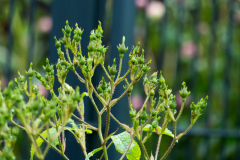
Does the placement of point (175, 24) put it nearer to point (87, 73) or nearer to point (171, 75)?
point (171, 75)

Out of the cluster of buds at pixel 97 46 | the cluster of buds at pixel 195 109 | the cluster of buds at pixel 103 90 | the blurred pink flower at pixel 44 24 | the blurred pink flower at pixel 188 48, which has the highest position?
the blurred pink flower at pixel 44 24

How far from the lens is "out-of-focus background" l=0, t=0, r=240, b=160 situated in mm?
2213

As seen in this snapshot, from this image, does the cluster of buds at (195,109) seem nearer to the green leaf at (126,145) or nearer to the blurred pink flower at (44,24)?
the green leaf at (126,145)

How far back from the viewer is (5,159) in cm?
46

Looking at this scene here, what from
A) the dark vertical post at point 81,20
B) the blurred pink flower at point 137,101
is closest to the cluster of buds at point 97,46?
the dark vertical post at point 81,20

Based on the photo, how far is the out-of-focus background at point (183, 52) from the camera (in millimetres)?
2213

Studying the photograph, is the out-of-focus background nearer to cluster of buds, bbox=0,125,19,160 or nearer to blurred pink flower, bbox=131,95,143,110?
blurred pink flower, bbox=131,95,143,110

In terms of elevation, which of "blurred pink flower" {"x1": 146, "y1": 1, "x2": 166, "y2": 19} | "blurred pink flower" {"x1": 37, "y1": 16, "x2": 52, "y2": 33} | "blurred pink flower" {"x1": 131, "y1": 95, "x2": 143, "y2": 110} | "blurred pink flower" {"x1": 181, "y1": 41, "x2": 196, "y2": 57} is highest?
"blurred pink flower" {"x1": 146, "y1": 1, "x2": 166, "y2": 19}

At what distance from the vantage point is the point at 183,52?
8.87 ft

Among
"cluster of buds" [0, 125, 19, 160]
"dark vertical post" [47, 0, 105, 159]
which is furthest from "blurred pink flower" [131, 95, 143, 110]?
"cluster of buds" [0, 125, 19, 160]

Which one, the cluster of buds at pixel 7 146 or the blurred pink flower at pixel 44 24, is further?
the blurred pink flower at pixel 44 24

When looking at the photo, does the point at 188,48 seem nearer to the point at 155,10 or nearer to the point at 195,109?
the point at 155,10

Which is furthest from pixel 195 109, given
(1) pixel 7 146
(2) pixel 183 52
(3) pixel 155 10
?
(2) pixel 183 52

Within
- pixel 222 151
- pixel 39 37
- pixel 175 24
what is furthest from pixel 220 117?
pixel 39 37
